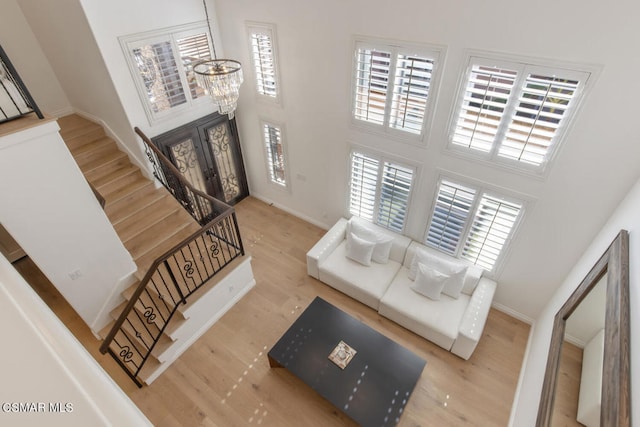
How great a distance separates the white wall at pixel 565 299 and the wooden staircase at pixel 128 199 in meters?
4.76

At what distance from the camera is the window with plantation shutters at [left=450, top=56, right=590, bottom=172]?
10.3 ft

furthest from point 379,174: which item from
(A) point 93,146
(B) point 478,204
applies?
(A) point 93,146

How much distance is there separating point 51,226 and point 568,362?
16.2 ft

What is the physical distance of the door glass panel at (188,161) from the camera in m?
Answer: 5.43

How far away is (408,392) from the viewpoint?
348 centimetres

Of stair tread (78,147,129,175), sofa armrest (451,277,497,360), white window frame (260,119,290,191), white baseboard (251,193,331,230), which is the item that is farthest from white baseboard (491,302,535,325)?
stair tread (78,147,129,175)

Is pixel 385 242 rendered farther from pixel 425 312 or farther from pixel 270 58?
pixel 270 58

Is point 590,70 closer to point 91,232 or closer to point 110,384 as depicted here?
point 110,384

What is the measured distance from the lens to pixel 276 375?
407 centimetres

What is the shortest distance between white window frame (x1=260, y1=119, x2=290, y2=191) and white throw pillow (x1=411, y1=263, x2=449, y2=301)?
9.97ft

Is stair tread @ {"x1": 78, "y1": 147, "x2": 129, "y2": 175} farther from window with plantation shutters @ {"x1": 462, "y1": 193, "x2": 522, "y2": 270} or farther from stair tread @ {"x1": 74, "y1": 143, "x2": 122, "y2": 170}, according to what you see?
window with plantation shutters @ {"x1": 462, "y1": 193, "x2": 522, "y2": 270}

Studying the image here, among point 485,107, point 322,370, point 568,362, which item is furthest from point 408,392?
point 485,107

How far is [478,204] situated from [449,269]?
0.98 meters

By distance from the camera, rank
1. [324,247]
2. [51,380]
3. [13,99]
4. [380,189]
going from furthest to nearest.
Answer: [324,247], [380,189], [13,99], [51,380]
